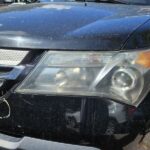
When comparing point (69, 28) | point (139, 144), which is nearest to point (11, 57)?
point (69, 28)

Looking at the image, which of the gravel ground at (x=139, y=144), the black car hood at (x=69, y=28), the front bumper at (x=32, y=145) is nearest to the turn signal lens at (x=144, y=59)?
the black car hood at (x=69, y=28)

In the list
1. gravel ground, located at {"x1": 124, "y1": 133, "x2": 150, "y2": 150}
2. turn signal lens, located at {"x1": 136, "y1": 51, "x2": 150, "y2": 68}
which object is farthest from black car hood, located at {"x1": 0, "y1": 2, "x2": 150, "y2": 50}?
gravel ground, located at {"x1": 124, "y1": 133, "x2": 150, "y2": 150}

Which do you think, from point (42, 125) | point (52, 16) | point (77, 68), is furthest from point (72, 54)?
point (52, 16)

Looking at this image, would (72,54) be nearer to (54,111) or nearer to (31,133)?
(54,111)

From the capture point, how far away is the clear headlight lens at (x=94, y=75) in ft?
7.09

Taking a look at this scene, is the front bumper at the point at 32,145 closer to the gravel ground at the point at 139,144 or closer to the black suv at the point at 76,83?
the black suv at the point at 76,83

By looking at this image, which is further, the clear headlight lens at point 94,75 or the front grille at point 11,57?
the front grille at point 11,57

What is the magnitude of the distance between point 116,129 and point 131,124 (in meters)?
0.08

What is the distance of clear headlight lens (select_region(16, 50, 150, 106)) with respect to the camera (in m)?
2.16

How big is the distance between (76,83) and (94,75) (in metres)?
0.10

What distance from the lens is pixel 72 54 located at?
2.21 meters

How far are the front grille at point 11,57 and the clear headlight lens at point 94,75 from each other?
11 centimetres

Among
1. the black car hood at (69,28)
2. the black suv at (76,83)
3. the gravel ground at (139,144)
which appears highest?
the black car hood at (69,28)

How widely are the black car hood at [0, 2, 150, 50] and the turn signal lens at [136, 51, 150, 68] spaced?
0.12m
